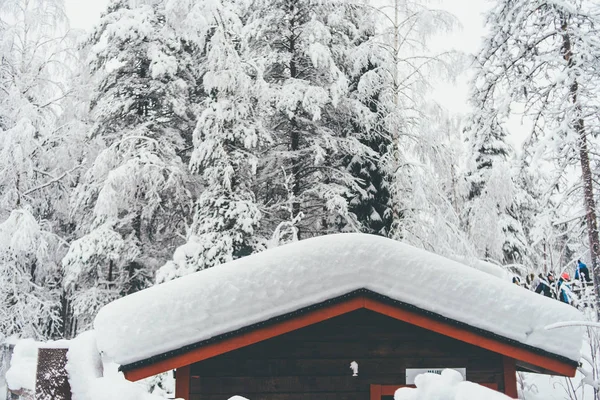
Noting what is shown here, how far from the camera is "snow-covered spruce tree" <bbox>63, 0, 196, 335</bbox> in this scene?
12438 millimetres

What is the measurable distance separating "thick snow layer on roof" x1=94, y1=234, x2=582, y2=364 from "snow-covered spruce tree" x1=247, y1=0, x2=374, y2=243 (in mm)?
7609

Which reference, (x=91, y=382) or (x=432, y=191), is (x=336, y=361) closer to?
(x=91, y=382)

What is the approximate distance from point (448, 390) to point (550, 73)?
1074 cm

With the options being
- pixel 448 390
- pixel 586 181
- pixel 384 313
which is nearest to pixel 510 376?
pixel 384 313

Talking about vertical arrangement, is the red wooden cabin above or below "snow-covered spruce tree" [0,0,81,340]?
below

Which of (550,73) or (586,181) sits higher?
(550,73)

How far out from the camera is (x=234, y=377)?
5008 millimetres

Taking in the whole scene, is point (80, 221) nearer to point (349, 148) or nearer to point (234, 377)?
point (349, 148)

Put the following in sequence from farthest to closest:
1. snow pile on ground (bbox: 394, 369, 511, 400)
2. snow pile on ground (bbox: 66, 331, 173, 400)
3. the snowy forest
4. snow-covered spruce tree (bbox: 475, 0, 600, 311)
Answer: the snowy forest < snow-covered spruce tree (bbox: 475, 0, 600, 311) < snow pile on ground (bbox: 66, 331, 173, 400) < snow pile on ground (bbox: 394, 369, 511, 400)

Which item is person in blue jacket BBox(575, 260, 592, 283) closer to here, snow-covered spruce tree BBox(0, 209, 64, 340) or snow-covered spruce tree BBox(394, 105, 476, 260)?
snow-covered spruce tree BBox(394, 105, 476, 260)

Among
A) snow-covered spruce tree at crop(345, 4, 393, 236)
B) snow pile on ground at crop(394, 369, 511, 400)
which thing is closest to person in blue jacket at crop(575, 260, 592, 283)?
snow-covered spruce tree at crop(345, 4, 393, 236)

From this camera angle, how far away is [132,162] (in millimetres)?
12234

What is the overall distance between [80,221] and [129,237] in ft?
7.81

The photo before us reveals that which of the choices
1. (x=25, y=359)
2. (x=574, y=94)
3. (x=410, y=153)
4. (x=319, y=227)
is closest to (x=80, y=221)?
(x=319, y=227)
